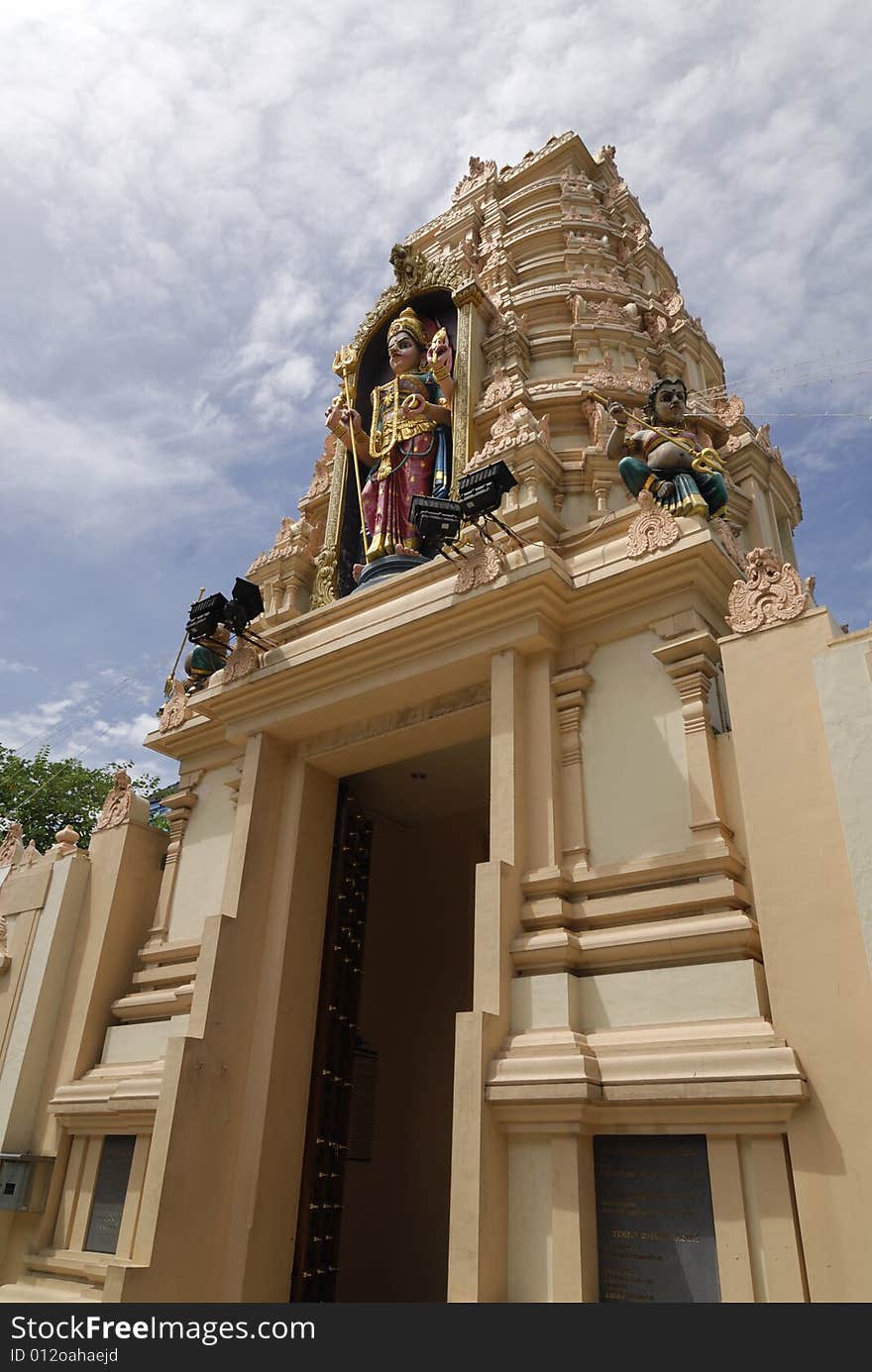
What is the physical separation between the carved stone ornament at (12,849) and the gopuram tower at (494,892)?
47cm

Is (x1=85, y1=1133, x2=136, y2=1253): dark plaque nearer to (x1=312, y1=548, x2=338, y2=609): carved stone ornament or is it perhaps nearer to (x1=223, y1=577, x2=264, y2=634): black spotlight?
(x1=223, y1=577, x2=264, y2=634): black spotlight

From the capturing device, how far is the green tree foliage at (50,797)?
23.2 metres

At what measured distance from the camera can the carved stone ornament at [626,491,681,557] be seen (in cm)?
878

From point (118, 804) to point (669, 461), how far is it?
8382 millimetres

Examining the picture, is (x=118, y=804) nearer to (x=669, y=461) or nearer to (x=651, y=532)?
(x=651, y=532)

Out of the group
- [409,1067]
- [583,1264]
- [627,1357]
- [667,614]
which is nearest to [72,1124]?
[409,1067]

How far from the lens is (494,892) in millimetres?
7805

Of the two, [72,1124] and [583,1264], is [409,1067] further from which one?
[583,1264]

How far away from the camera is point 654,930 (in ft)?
24.2

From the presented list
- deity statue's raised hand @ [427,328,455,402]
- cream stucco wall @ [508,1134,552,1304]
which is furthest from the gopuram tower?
deity statue's raised hand @ [427,328,455,402]

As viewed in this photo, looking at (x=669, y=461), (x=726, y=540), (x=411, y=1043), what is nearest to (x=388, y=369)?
(x=669, y=461)

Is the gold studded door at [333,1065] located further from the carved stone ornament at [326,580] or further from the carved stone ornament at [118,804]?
the carved stone ornament at [118,804]

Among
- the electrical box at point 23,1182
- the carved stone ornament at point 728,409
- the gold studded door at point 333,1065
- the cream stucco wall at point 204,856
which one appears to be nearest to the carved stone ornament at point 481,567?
the gold studded door at point 333,1065

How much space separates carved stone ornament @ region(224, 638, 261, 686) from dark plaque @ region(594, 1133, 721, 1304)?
6.62m
